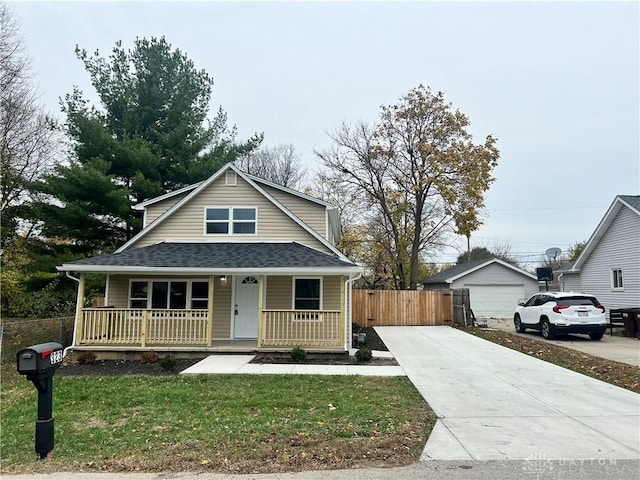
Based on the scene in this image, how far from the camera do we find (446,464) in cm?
431

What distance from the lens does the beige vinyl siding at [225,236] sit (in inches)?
579

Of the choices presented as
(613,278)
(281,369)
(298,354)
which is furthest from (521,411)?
(613,278)

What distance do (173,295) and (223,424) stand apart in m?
9.05

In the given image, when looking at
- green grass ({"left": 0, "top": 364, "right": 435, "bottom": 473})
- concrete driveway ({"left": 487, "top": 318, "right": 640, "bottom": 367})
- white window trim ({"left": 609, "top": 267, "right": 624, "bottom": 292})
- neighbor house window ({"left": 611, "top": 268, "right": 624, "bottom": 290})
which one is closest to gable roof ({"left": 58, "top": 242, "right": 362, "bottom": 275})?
green grass ({"left": 0, "top": 364, "right": 435, "bottom": 473})

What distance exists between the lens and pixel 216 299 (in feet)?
45.9

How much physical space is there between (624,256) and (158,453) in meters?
20.1

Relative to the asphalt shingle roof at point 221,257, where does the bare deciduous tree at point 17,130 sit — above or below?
above

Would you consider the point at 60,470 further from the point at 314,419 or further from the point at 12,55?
the point at 12,55

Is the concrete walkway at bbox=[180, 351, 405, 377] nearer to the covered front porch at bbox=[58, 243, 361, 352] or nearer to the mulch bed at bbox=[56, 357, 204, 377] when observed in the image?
the mulch bed at bbox=[56, 357, 204, 377]

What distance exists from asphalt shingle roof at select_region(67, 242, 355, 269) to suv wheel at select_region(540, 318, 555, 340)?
8.04 m

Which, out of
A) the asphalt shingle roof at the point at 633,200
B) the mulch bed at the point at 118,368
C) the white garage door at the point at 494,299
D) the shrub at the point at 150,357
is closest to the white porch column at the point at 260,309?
the mulch bed at the point at 118,368

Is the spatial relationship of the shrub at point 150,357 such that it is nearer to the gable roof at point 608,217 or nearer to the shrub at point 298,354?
the shrub at point 298,354

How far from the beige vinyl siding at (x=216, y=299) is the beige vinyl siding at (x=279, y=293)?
1.33 meters

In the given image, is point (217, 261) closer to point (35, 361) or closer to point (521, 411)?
point (35, 361)
